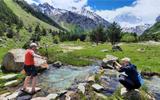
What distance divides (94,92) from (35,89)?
5.10 meters

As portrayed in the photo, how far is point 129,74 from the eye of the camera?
74.6 ft

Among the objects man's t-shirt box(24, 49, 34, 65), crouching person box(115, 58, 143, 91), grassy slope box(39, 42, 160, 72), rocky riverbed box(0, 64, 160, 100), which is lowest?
grassy slope box(39, 42, 160, 72)

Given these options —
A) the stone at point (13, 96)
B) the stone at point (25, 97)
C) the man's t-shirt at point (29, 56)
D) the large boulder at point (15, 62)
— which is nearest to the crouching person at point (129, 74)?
the man's t-shirt at point (29, 56)

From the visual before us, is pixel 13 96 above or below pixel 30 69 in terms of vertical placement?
below

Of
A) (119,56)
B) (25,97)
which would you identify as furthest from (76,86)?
(119,56)

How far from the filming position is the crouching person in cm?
2233

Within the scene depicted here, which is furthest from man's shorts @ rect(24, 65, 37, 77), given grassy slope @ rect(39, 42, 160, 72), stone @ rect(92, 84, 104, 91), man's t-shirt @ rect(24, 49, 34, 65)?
grassy slope @ rect(39, 42, 160, 72)

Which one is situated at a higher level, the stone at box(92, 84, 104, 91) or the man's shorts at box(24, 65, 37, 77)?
the man's shorts at box(24, 65, 37, 77)

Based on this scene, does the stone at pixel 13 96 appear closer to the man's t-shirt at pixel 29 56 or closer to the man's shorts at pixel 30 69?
the man's shorts at pixel 30 69

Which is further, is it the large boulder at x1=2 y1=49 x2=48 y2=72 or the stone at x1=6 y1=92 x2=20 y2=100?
the large boulder at x1=2 y1=49 x2=48 y2=72

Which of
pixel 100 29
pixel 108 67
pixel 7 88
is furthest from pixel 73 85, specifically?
pixel 100 29

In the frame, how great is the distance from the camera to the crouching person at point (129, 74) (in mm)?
22328

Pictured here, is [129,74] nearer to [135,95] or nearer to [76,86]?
[135,95]

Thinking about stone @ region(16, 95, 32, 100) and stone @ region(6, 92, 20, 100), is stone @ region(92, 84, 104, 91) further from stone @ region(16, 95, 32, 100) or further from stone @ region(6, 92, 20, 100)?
stone @ region(6, 92, 20, 100)
